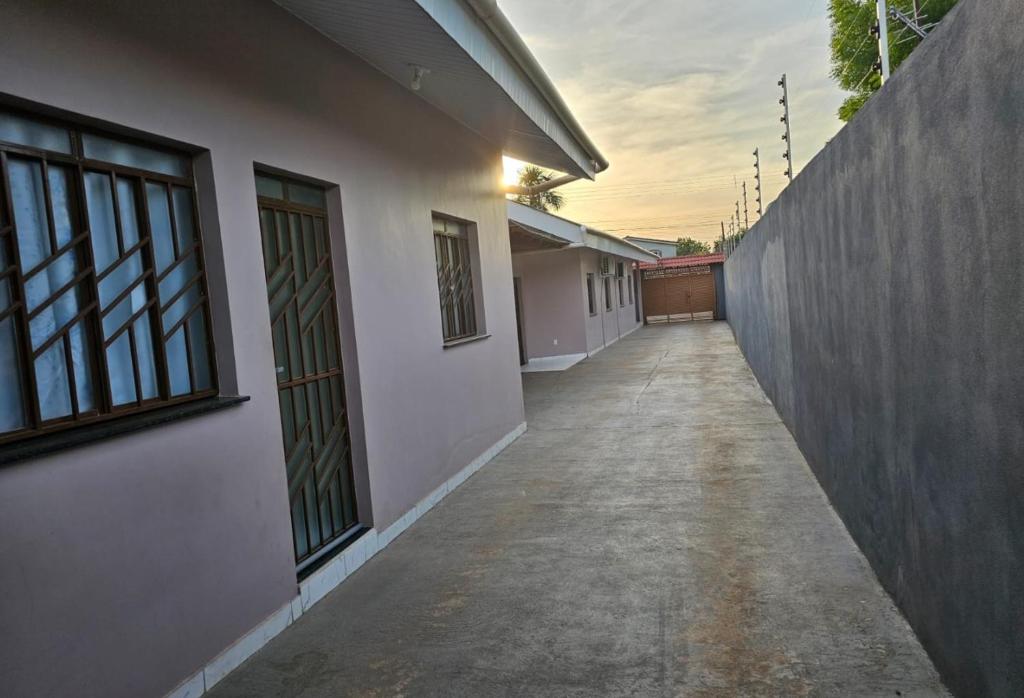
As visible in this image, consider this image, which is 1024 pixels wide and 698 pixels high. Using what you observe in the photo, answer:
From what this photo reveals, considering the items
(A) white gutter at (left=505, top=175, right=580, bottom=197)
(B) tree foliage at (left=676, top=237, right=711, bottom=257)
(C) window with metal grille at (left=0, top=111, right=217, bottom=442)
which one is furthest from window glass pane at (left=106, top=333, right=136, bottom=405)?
(B) tree foliage at (left=676, top=237, right=711, bottom=257)

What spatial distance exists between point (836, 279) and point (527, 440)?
15.2ft

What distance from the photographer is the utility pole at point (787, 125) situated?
21.9 feet

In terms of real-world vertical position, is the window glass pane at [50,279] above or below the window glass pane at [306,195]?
below

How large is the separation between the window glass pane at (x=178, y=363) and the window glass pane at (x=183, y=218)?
412 millimetres

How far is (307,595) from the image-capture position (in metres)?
4.05

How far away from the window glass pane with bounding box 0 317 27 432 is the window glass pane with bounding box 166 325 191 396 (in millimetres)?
748

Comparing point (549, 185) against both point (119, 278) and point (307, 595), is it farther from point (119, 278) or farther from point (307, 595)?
point (119, 278)

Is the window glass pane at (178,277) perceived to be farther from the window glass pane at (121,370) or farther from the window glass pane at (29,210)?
the window glass pane at (29,210)

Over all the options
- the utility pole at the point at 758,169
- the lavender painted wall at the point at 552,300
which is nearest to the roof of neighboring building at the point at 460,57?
the utility pole at the point at 758,169

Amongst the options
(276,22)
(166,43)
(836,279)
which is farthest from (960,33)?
(276,22)

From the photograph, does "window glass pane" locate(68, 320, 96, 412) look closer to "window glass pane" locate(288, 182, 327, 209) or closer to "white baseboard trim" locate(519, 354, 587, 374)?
"window glass pane" locate(288, 182, 327, 209)

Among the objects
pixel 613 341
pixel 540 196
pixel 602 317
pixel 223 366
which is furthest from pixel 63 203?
pixel 540 196

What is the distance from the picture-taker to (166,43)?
3229mm

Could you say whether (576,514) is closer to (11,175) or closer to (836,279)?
(836,279)
